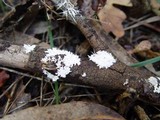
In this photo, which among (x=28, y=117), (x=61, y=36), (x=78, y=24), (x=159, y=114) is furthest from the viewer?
(x=61, y=36)

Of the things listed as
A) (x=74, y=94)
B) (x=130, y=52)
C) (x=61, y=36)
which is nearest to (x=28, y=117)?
(x=74, y=94)

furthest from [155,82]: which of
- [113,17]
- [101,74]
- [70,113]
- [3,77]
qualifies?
[3,77]

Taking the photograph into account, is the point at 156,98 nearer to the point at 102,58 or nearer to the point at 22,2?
the point at 102,58

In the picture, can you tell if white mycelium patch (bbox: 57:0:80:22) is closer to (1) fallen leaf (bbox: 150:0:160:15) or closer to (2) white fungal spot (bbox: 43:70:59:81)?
(2) white fungal spot (bbox: 43:70:59:81)

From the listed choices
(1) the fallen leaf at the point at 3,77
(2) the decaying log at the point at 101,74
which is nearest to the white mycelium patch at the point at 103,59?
(2) the decaying log at the point at 101,74

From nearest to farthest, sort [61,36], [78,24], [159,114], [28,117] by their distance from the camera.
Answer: [28,117] < [159,114] < [78,24] < [61,36]

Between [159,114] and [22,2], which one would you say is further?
[22,2]
